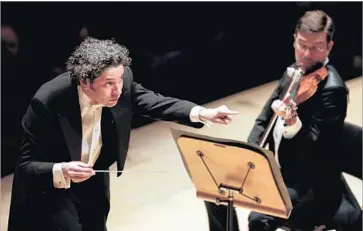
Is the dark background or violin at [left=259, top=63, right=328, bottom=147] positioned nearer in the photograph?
violin at [left=259, top=63, right=328, bottom=147]

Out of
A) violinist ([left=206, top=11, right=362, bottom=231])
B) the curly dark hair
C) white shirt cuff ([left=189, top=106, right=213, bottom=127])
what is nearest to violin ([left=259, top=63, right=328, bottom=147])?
violinist ([left=206, top=11, right=362, bottom=231])

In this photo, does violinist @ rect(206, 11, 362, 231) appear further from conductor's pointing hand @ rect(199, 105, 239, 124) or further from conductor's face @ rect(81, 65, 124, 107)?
conductor's face @ rect(81, 65, 124, 107)

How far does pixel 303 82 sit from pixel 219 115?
2.41 ft

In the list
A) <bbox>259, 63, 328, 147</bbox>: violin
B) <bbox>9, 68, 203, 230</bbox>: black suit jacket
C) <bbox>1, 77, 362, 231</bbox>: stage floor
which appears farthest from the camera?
<bbox>1, 77, 362, 231</bbox>: stage floor

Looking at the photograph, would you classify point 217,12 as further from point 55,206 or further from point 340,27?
point 55,206

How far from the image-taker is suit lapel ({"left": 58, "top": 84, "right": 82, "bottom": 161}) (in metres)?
3.16

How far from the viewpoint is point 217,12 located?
5941mm

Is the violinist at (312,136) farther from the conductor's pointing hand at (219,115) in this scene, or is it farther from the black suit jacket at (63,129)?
the black suit jacket at (63,129)

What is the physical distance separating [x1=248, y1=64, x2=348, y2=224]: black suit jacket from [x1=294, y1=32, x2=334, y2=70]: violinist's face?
0.09 m

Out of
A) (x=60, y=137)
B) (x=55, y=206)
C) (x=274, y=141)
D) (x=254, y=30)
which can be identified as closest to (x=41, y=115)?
(x=60, y=137)

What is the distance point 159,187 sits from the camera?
495 cm

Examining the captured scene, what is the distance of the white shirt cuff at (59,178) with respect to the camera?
10.3 ft

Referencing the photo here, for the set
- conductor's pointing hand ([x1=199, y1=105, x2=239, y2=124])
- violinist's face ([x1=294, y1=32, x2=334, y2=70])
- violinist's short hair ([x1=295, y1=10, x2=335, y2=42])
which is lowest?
conductor's pointing hand ([x1=199, y1=105, x2=239, y2=124])

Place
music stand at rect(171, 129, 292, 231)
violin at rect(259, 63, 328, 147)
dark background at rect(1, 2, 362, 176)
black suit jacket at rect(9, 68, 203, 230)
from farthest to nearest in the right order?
1. dark background at rect(1, 2, 362, 176)
2. violin at rect(259, 63, 328, 147)
3. black suit jacket at rect(9, 68, 203, 230)
4. music stand at rect(171, 129, 292, 231)
